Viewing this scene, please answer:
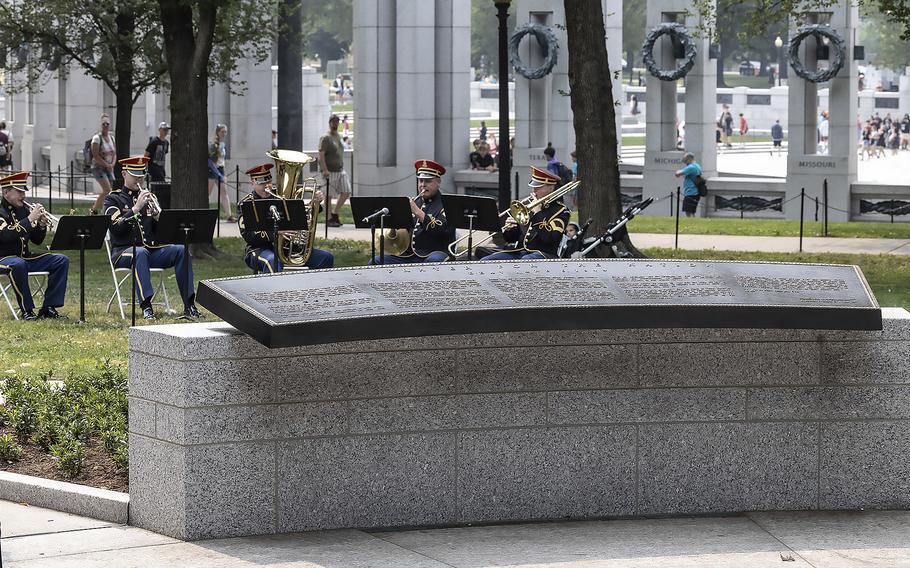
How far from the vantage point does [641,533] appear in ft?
28.2

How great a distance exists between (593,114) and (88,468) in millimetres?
11654

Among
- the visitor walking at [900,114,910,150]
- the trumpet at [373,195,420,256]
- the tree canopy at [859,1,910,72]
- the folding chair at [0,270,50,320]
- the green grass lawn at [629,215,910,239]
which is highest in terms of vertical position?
the tree canopy at [859,1,910,72]

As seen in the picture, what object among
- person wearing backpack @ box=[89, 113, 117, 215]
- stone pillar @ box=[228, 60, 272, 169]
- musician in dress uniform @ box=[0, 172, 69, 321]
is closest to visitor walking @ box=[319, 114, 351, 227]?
person wearing backpack @ box=[89, 113, 117, 215]

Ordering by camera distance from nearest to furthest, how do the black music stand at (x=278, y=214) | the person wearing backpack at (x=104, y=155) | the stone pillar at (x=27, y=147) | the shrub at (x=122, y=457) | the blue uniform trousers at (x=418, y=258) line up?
the shrub at (x=122, y=457)
the black music stand at (x=278, y=214)
the blue uniform trousers at (x=418, y=258)
the person wearing backpack at (x=104, y=155)
the stone pillar at (x=27, y=147)

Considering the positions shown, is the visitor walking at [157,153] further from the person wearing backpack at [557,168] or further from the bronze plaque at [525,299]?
the bronze plaque at [525,299]

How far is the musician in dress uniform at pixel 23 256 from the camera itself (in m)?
16.8

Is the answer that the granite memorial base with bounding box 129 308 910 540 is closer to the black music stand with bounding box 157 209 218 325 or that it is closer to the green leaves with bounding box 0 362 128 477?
the green leaves with bounding box 0 362 128 477

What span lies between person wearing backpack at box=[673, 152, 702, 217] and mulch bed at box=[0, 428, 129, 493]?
81.5ft

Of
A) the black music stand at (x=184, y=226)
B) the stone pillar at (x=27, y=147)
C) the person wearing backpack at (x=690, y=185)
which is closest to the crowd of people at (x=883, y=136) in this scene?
the stone pillar at (x=27, y=147)

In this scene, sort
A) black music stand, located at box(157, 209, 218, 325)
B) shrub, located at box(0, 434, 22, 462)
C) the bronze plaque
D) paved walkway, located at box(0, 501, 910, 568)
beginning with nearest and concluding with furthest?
1. paved walkway, located at box(0, 501, 910, 568)
2. the bronze plaque
3. shrub, located at box(0, 434, 22, 462)
4. black music stand, located at box(157, 209, 218, 325)

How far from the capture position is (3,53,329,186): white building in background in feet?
136

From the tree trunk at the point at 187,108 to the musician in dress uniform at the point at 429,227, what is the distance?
6.04 metres

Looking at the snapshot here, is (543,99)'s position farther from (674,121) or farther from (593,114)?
(593,114)

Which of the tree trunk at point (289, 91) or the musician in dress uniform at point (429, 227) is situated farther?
the tree trunk at point (289, 91)
